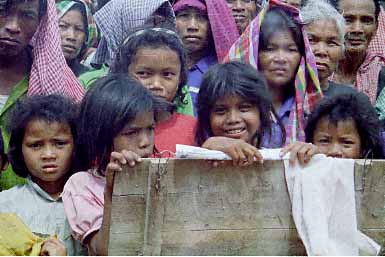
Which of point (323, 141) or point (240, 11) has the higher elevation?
point (240, 11)

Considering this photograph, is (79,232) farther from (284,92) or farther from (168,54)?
(284,92)

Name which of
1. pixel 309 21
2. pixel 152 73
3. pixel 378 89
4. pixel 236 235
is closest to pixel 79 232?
pixel 236 235

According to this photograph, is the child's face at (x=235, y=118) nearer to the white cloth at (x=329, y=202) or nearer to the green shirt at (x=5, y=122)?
the white cloth at (x=329, y=202)

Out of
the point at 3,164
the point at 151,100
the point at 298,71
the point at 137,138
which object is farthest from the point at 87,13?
the point at 137,138

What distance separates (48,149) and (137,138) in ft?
1.36

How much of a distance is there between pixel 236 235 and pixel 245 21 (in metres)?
2.17

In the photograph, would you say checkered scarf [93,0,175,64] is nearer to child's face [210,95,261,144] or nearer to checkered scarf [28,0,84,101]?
checkered scarf [28,0,84,101]

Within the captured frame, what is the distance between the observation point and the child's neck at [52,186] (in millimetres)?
3158

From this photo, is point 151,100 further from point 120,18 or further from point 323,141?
point 120,18

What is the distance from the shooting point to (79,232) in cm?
268

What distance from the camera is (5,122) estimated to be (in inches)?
139

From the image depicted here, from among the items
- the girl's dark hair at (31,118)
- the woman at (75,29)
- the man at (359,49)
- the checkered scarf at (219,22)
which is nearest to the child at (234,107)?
the girl's dark hair at (31,118)

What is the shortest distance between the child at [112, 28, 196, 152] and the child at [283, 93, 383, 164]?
522 millimetres

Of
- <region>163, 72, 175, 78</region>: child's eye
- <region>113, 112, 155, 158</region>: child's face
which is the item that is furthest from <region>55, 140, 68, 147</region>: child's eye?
<region>163, 72, 175, 78</region>: child's eye
